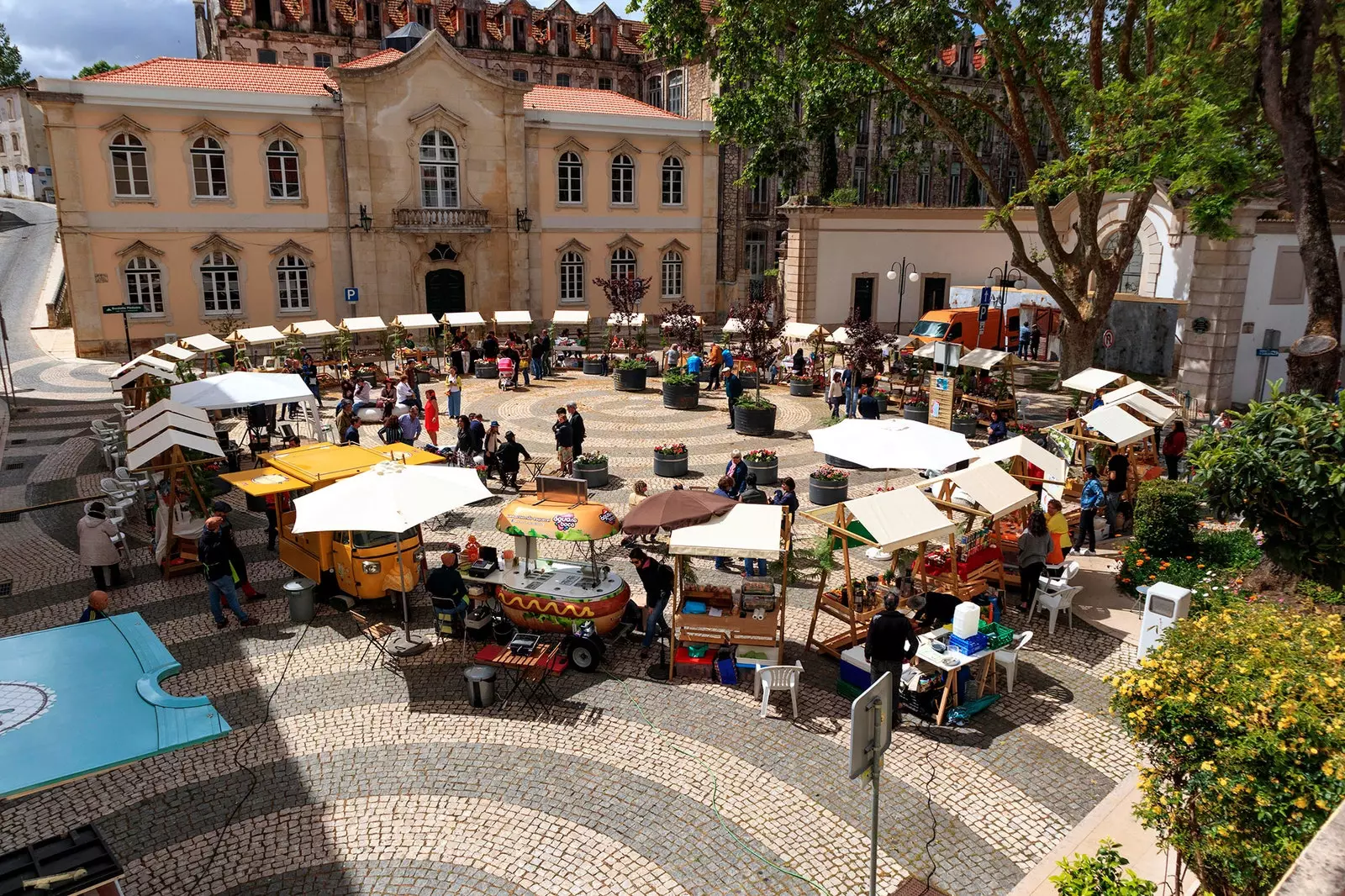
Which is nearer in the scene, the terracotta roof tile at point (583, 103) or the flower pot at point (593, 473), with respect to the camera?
the flower pot at point (593, 473)

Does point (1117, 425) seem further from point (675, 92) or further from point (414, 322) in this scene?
point (675, 92)

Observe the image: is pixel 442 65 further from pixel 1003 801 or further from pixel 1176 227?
pixel 1003 801

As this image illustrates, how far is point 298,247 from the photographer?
1373 inches

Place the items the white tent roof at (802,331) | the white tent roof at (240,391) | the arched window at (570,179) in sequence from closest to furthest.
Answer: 1. the white tent roof at (240,391)
2. the white tent roof at (802,331)
3. the arched window at (570,179)

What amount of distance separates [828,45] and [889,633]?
16.2 m

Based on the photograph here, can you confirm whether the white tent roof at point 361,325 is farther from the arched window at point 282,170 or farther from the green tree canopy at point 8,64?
the green tree canopy at point 8,64

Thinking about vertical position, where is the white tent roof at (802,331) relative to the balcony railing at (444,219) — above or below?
below

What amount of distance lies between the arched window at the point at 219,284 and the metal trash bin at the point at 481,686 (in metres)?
29.2

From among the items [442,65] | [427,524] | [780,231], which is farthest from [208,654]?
[780,231]

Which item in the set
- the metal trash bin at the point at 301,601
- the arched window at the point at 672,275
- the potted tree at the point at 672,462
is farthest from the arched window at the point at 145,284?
the metal trash bin at the point at 301,601

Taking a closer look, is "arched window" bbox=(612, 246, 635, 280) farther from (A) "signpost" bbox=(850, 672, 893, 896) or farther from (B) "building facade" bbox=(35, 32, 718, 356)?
(A) "signpost" bbox=(850, 672, 893, 896)

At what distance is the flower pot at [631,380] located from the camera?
28766 mm

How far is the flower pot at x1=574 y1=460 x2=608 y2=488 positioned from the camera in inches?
723

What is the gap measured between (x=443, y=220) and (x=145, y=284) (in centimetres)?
1112
